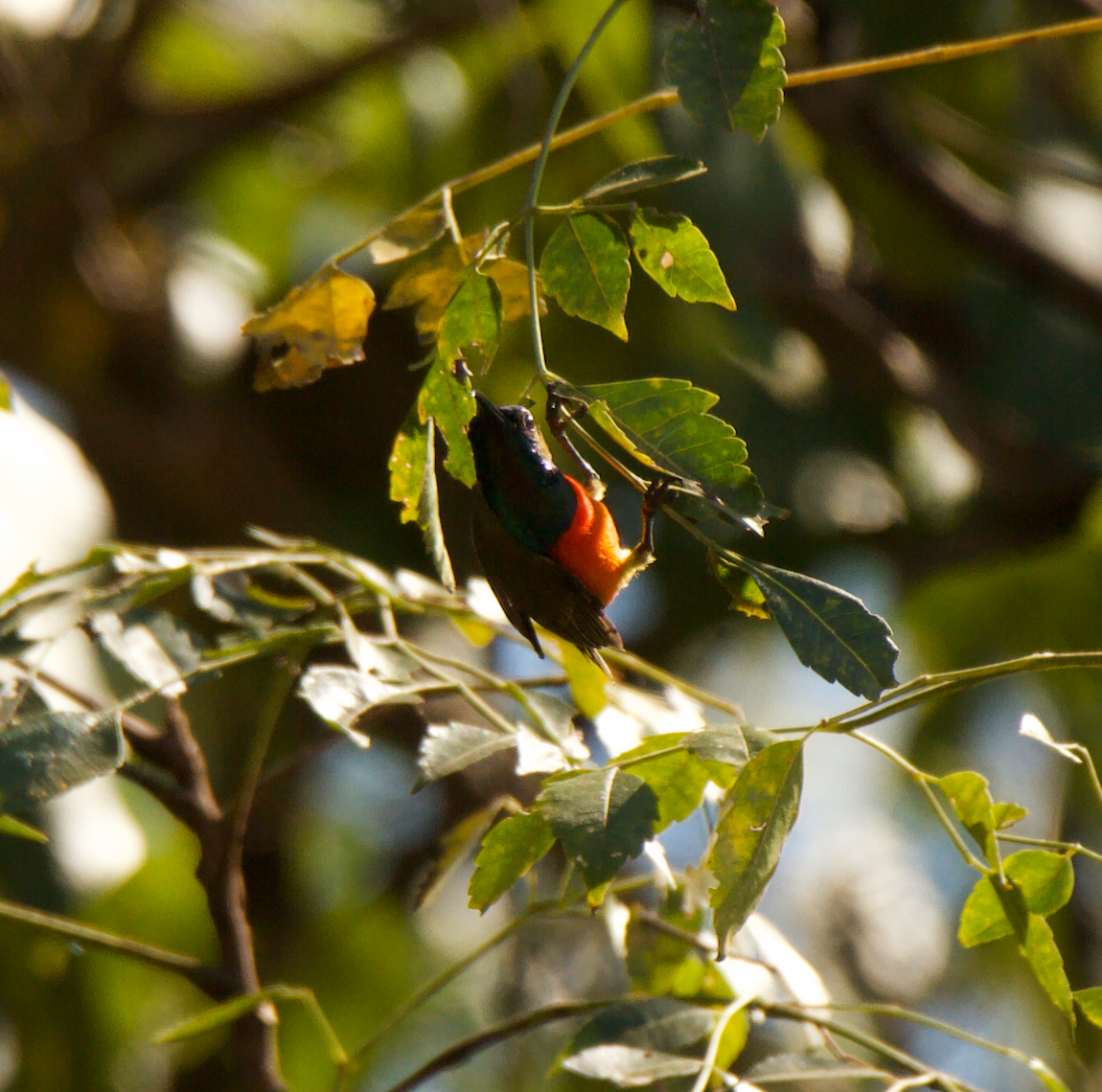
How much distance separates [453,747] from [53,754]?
0.59 ft

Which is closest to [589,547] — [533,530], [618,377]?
[533,530]

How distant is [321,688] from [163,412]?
198cm

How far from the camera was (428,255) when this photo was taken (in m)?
0.65

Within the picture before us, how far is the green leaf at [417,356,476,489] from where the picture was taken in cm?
54

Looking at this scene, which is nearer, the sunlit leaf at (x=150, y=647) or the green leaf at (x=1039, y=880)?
the green leaf at (x=1039, y=880)

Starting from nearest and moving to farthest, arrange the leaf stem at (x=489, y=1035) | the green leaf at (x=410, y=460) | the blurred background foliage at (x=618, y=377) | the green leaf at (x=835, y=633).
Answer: the green leaf at (x=835, y=633)
the green leaf at (x=410, y=460)
the leaf stem at (x=489, y=1035)
the blurred background foliage at (x=618, y=377)

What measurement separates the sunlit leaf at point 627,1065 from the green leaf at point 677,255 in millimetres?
346

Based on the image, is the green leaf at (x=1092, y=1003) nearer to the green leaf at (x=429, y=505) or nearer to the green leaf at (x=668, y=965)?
the green leaf at (x=668, y=965)

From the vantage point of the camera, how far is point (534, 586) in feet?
2.30

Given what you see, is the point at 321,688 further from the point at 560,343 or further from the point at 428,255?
the point at 560,343

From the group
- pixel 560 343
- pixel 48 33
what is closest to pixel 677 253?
pixel 560 343

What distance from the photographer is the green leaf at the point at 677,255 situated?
53cm

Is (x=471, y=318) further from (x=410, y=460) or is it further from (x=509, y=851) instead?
(x=509, y=851)

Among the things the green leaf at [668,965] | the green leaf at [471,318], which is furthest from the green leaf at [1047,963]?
the green leaf at [471,318]
